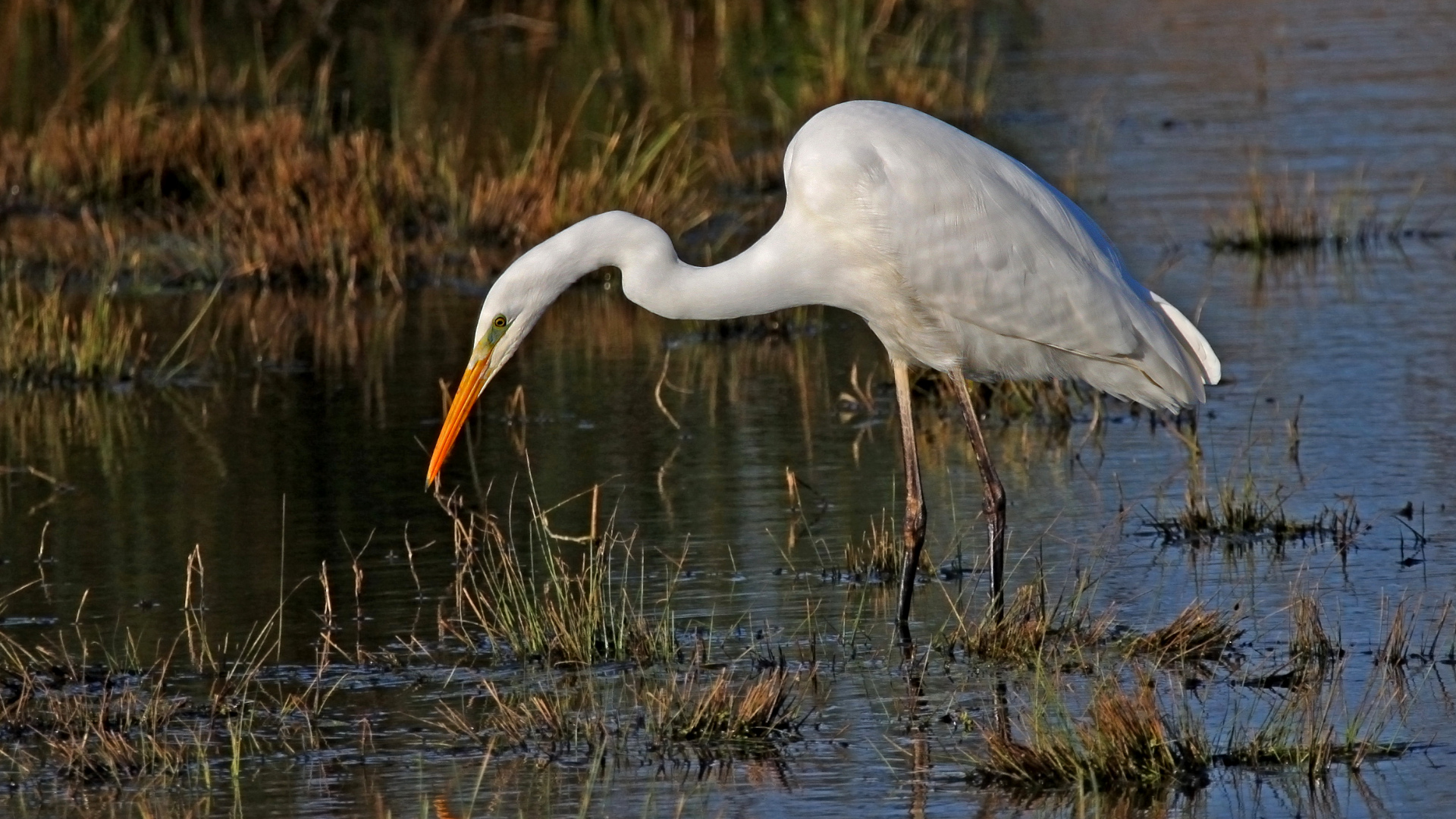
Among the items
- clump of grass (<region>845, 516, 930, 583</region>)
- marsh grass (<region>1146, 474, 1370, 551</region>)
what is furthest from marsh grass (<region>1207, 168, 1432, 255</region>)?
clump of grass (<region>845, 516, 930, 583</region>)

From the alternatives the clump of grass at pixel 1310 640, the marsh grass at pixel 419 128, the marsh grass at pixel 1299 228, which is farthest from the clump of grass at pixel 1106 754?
the marsh grass at pixel 1299 228

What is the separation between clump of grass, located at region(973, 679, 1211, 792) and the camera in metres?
4.68

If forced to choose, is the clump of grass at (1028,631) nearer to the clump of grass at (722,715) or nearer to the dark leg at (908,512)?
the dark leg at (908,512)

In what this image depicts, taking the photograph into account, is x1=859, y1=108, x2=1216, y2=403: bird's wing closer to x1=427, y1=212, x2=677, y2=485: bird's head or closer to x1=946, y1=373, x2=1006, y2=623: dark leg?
x1=946, y1=373, x2=1006, y2=623: dark leg

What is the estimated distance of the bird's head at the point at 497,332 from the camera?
6.29m

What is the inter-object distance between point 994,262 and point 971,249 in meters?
0.07

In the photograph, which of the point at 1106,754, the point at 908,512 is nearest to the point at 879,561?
the point at 908,512

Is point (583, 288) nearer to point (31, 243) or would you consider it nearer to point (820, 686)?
point (31, 243)

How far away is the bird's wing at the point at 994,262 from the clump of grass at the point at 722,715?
5.40 ft

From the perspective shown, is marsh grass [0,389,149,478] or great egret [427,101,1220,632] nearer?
great egret [427,101,1220,632]

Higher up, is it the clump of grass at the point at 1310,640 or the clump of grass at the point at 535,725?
the clump of grass at the point at 1310,640

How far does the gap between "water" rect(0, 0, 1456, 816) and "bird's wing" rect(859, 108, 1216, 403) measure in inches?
23.6

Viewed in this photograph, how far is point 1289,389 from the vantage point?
8750 millimetres

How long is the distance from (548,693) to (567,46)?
14.4 m
